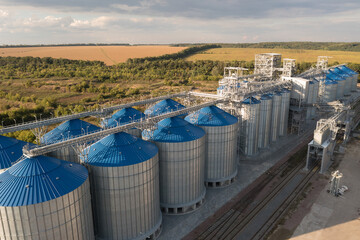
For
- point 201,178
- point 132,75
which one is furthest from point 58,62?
point 201,178

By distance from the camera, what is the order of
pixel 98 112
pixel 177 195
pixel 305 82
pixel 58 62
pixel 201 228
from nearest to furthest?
1. pixel 201 228
2. pixel 177 195
3. pixel 98 112
4. pixel 305 82
5. pixel 58 62

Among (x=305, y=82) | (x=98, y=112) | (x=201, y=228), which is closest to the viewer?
(x=201, y=228)

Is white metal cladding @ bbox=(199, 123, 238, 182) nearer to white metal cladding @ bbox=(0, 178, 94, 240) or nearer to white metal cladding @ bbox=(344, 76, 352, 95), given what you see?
white metal cladding @ bbox=(0, 178, 94, 240)

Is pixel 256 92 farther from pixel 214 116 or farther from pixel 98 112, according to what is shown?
pixel 98 112

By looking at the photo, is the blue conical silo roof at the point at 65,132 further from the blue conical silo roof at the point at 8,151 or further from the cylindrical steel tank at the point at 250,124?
the cylindrical steel tank at the point at 250,124

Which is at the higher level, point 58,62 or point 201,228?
point 58,62

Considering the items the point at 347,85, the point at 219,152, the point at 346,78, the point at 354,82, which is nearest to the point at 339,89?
the point at 346,78

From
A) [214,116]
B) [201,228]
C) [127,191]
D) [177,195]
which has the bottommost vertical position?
[201,228]

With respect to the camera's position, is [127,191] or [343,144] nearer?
[127,191]
